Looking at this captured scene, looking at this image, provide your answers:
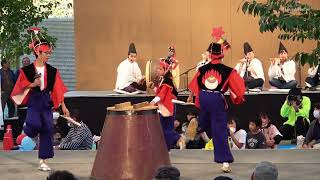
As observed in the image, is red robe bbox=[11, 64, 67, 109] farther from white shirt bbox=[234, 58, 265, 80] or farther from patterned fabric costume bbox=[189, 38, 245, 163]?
white shirt bbox=[234, 58, 265, 80]

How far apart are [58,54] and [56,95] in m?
14.2

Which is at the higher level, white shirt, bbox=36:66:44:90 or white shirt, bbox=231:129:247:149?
white shirt, bbox=36:66:44:90

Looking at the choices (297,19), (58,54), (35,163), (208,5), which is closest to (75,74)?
(58,54)

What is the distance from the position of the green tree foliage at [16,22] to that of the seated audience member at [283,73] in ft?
16.7

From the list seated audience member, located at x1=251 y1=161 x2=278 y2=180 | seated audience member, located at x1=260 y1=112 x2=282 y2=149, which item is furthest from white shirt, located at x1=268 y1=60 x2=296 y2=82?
seated audience member, located at x1=251 y1=161 x2=278 y2=180

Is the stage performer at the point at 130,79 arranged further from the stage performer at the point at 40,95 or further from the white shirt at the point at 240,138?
the stage performer at the point at 40,95

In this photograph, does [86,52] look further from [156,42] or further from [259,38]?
[259,38]

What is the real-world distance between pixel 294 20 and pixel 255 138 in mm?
6425

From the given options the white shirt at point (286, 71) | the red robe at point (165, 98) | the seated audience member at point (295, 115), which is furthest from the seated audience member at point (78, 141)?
the white shirt at point (286, 71)

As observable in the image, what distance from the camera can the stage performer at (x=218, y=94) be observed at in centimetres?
866

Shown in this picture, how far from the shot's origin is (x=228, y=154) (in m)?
8.65

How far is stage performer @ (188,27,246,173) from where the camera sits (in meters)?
8.66

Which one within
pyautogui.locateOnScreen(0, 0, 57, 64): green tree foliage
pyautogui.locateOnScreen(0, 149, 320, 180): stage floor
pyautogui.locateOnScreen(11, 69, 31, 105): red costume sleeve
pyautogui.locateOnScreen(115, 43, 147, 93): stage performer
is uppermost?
pyautogui.locateOnScreen(0, 0, 57, 64): green tree foliage

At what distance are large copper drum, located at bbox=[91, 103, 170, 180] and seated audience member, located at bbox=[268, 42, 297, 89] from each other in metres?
8.77
